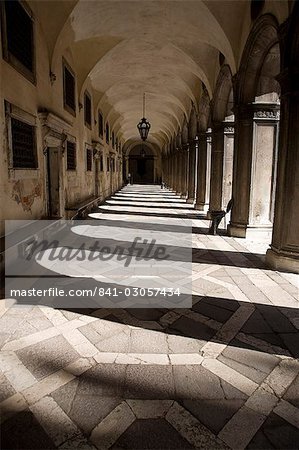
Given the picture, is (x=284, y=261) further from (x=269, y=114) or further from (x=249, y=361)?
(x=269, y=114)

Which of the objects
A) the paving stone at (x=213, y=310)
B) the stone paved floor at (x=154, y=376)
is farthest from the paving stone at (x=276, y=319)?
the paving stone at (x=213, y=310)

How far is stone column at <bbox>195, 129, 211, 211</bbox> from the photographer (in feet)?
40.0

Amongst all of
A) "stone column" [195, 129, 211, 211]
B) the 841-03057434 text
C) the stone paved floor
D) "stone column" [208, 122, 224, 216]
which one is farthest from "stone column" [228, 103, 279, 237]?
"stone column" [195, 129, 211, 211]

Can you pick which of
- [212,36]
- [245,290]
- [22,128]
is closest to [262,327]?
[245,290]

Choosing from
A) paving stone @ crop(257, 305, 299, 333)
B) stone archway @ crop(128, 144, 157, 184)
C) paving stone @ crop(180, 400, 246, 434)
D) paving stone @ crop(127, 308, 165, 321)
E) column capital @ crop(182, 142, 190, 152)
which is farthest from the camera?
stone archway @ crop(128, 144, 157, 184)

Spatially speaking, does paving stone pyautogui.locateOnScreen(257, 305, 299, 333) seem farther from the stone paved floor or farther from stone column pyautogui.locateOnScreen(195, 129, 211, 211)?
stone column pyautogui.locateOnScreen(195, 129, 211, 211)

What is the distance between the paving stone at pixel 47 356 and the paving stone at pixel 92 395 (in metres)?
0.26

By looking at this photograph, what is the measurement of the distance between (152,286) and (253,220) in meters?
4.23

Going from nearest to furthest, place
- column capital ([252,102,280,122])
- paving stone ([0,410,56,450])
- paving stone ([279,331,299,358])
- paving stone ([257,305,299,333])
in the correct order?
paving stone ([0,410,56,450]) < paving stone ([279,331,299,358]) < paving stone ([257,305,299,333]) < column capital ([252,102,280,122])

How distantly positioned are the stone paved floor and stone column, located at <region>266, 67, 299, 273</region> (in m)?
1.27

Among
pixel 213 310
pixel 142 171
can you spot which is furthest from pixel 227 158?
pixel 142 171

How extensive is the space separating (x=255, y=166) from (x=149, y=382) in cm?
621

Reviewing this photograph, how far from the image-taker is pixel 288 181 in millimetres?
5004

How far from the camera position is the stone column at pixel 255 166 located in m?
7.12
